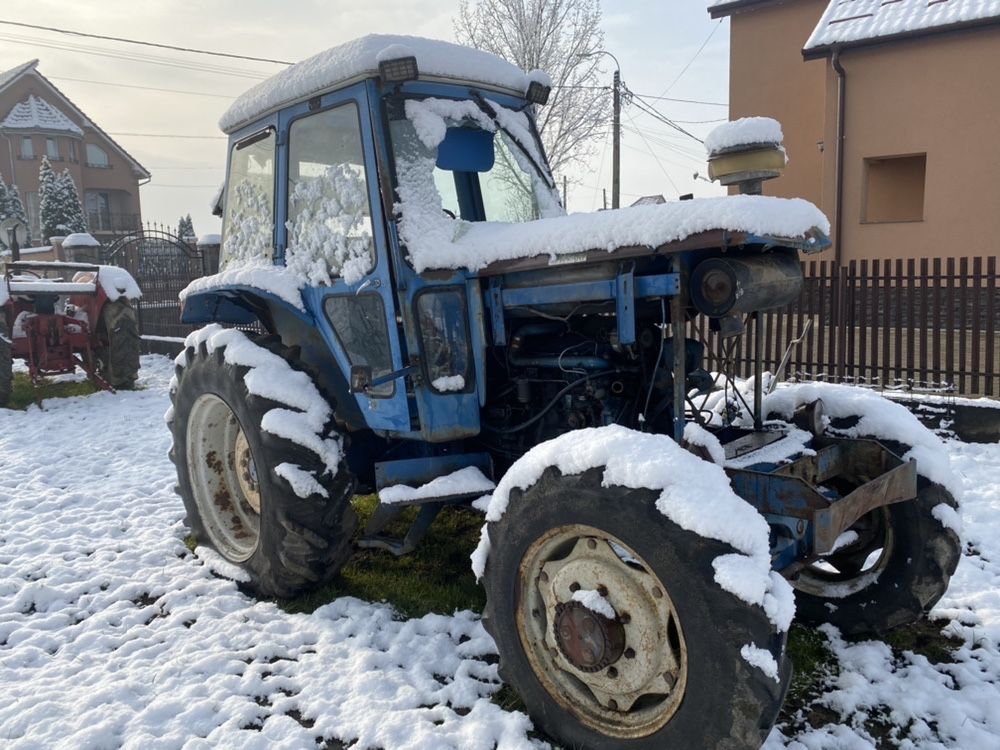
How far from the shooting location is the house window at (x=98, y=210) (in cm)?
4206

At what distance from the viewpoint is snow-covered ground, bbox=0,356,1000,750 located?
2.75m

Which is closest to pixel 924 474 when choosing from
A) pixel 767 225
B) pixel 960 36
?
pixel 767 225

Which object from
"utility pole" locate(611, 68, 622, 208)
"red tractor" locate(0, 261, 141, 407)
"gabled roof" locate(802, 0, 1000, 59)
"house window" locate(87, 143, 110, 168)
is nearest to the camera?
"red tractor" locate(0, 261, 141, 407)

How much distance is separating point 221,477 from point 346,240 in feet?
5.59

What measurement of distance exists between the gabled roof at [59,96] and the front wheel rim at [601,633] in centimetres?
4607

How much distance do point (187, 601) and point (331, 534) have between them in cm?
94

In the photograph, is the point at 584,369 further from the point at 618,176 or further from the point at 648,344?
the point at 618,176

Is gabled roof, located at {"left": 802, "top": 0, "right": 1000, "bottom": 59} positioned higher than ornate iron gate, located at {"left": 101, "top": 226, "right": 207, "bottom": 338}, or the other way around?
gabled roof, located at {"left": 802, "top": 0, "right": 1000, "bottom": 59}

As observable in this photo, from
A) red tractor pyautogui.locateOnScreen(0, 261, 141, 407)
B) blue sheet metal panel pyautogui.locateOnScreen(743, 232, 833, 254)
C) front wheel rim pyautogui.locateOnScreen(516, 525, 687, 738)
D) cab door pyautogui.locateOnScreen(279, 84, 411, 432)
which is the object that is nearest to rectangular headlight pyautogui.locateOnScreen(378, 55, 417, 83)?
cab door pyautogui.locateOnScreen(279, 84, 411, 432)

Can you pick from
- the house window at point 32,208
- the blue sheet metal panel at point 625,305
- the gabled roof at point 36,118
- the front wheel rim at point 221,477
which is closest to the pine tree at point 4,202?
the house window at point 32,208

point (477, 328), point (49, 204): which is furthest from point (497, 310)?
point (49, 204)

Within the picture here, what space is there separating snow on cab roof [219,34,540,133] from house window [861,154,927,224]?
41.3ft

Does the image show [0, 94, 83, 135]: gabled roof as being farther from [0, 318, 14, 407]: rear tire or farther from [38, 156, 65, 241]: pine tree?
[0, 318, 14, 407]: rear tire

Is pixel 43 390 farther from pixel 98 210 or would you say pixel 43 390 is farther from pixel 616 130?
pixel 98 210
